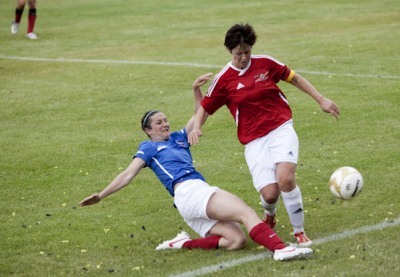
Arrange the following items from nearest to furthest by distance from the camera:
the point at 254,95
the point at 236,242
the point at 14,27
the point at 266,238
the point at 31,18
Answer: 1. the point at 266,238
2. the point at 236,242
3. the point at 254,95
4. the point at 31,18
5. the point at 14,27

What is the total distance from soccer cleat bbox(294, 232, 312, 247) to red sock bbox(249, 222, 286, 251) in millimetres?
486

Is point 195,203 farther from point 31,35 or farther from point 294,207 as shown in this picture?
point 31,35

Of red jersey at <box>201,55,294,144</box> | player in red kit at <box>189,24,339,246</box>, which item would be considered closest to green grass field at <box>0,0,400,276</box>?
player in red kit at <box>189,24,339,246</box>

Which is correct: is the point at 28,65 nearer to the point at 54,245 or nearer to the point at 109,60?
the point at 109,60

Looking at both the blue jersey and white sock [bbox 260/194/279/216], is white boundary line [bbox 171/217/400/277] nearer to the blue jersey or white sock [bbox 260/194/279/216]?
white sock [bbox 260/194/279/216]

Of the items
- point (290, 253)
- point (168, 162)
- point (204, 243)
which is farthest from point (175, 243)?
point (290, 253)

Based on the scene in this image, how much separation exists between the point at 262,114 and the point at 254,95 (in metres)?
0.24

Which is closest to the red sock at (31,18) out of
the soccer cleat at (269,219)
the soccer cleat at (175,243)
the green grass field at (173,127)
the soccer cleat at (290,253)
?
the green grass field at (173,127)

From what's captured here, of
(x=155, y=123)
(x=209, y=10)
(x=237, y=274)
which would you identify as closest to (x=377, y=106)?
(x=155, y=123)

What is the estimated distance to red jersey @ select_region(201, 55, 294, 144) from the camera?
9836 mm

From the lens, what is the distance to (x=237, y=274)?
8539 millimetres

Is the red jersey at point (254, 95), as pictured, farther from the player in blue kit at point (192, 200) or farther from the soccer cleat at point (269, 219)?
the soccer cleat at point (269, 219)

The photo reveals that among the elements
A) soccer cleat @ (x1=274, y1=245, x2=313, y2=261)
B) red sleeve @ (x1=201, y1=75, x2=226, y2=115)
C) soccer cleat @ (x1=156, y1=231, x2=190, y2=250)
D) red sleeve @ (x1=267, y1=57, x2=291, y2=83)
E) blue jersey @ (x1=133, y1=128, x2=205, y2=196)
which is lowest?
soccer cleat @ (x1=156, y1=231, x2=190, y2=250)

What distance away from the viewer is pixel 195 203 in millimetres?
9477
